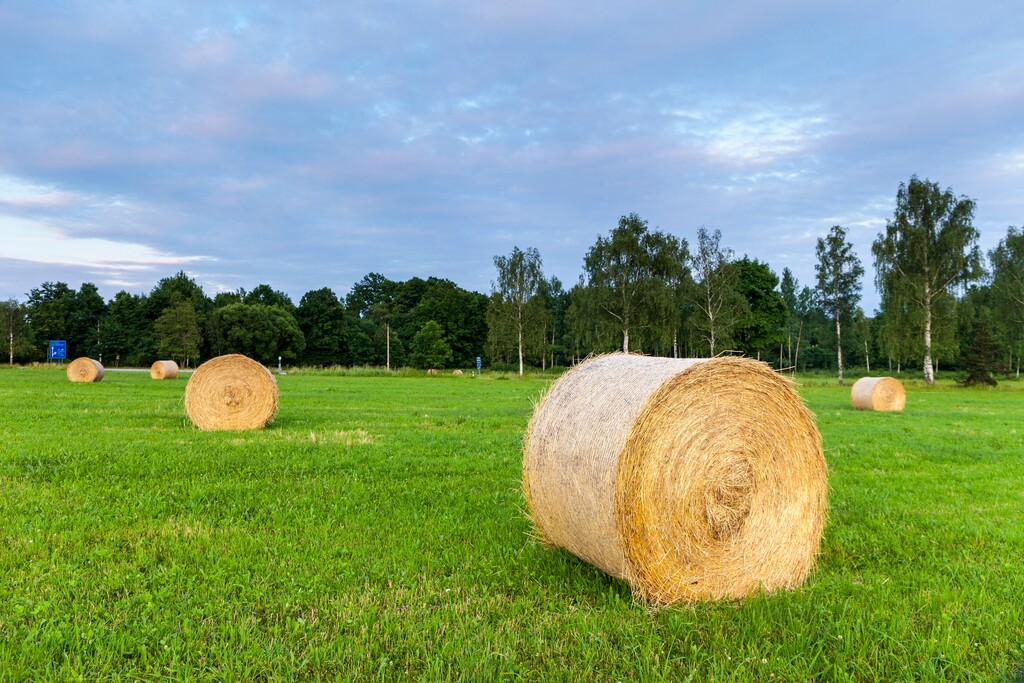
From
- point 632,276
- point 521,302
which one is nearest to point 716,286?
point 632,276

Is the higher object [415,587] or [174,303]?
[174,303]

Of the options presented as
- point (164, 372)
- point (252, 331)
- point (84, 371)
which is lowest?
point (164, 372)

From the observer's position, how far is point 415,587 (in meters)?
5.12

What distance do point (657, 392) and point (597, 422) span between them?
62cm

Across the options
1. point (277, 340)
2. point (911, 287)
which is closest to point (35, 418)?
point (911, 287)

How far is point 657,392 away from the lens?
5438mm

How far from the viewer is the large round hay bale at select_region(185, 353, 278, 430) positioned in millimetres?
15742

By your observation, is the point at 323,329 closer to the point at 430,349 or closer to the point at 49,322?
the point at 430,349

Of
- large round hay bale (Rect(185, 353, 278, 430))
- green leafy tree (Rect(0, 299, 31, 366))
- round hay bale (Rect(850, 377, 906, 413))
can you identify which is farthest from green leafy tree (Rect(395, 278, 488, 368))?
large round hay bale (Rect(185, 353, 278, 430))

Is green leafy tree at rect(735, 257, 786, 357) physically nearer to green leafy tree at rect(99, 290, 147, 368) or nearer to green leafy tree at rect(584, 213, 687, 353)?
green leafy tree at rect(584, 213, 687, 353)

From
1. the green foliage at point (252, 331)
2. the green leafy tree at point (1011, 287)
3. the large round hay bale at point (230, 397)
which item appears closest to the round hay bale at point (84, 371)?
the large round hay bale at point (230, 397)

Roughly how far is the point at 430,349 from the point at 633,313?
104 feet

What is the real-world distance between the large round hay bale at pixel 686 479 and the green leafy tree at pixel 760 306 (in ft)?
224

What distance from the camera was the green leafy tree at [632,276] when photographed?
53781mm
